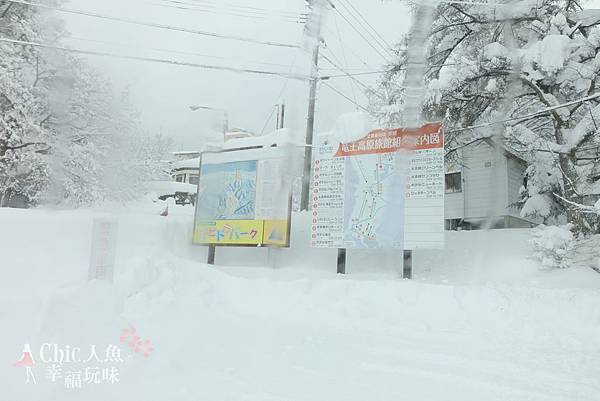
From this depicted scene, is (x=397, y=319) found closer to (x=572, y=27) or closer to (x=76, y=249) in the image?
(x=76, y=249)

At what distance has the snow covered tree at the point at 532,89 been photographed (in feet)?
14.8

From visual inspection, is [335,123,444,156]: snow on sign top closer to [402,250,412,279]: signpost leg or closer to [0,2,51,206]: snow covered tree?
[402,250,412,279]: signpost leg

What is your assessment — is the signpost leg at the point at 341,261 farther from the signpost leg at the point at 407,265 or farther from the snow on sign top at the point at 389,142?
the snow on sign top at the point at 389,142

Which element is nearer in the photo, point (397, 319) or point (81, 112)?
point (81, 112)

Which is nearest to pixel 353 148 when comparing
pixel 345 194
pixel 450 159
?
pixel 345 194

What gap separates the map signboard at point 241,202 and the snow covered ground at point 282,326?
28.9 inches

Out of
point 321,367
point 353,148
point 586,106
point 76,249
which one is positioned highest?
point 586,106

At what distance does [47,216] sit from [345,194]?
3.10 meters

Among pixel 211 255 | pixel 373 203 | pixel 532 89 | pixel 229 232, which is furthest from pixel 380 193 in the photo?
pixel 211 255

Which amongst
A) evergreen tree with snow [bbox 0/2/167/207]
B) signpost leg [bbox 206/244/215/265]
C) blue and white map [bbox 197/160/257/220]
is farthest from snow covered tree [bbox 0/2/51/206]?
signpost leg [bbox 206/244/215/265]

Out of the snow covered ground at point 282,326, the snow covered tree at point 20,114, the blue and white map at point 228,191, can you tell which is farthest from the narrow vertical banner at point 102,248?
the blue and white map at point 228,191

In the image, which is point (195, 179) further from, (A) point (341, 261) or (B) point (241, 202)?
(A) point (341, 261)

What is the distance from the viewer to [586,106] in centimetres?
483

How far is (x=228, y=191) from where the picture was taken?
18.5ft
